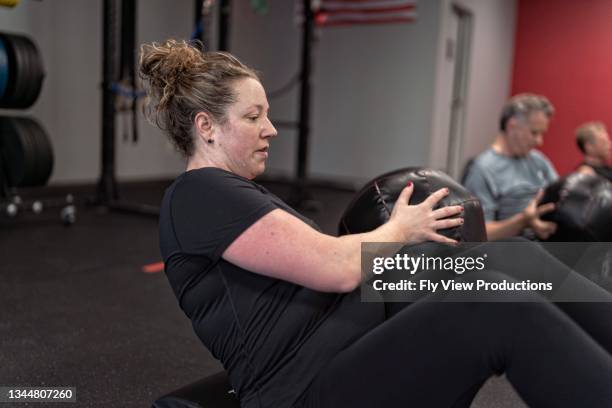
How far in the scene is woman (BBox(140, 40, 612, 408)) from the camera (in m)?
0.98

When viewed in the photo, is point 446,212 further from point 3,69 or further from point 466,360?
point 3,69

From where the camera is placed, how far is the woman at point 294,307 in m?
0.98

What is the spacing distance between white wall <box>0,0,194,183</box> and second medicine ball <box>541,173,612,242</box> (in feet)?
11.3

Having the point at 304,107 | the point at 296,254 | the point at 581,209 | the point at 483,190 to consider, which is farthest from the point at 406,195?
the point at 304,107

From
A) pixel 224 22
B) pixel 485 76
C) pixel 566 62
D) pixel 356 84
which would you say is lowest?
→ pixel 356 84

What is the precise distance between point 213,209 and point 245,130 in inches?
7.8

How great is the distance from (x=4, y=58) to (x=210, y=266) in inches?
112

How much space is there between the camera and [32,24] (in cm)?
495

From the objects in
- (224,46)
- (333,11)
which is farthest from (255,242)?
(333,11)

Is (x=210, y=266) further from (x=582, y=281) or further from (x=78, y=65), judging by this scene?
(x=78, y=65)

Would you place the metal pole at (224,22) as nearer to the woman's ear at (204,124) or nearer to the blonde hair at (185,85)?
the blonde hair at (185,85)

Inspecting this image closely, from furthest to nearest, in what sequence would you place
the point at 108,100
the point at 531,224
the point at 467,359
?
the point at 108,100 < the point at 531,224 < the point at 467,359

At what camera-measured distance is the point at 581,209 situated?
213 centimetres

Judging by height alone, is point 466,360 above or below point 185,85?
below
